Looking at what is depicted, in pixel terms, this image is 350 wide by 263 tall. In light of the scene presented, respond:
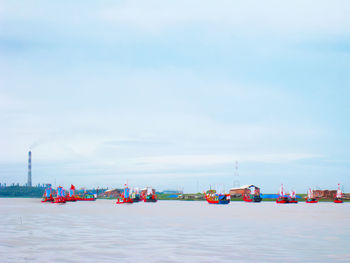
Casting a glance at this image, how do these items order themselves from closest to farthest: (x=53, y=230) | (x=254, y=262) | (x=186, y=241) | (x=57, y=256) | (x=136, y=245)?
1. (x=254, y=262)
2. (x=57, y=256)
3. (x=136, y=245)
4. (x=186, y=241)
5. (x=53, y=230)

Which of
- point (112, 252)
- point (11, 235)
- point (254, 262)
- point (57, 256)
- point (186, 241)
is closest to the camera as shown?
point (254, 262)

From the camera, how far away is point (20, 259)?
124 ft

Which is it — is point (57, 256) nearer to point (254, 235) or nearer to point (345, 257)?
point (345, 257)

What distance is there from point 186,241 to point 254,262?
15.7 meters

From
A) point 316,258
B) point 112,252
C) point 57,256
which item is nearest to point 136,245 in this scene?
point 112,252

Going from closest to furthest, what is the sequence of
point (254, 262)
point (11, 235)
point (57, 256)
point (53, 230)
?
point (254, 262) < point (57, 256) < point (11, 235) < point (53, 230)

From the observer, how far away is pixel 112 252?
42781 mm

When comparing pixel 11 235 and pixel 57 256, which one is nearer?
pixel 57 256

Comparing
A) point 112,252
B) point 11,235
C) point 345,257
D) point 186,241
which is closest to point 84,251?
point 112,252

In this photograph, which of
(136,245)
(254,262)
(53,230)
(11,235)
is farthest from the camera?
(53,230)

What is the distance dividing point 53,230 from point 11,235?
8.50 meters

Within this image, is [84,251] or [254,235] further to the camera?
[254,235]

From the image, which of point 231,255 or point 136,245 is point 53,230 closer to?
point 136,245

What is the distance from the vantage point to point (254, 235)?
60.0 metres
